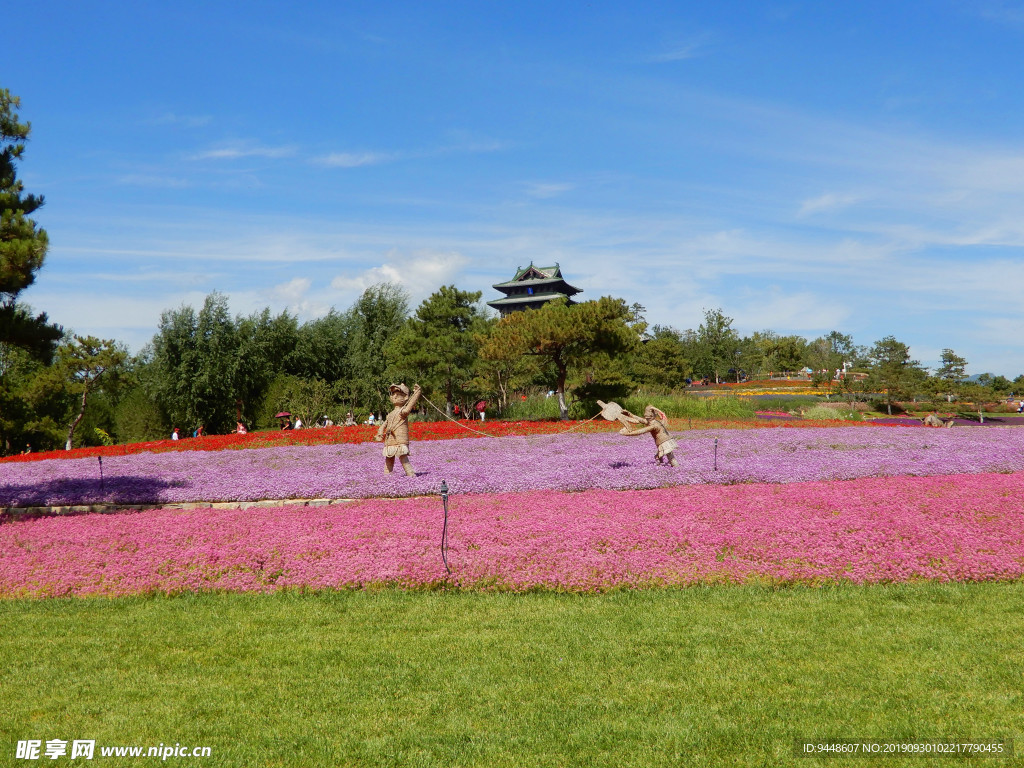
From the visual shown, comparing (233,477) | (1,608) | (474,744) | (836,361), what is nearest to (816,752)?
(474,744)

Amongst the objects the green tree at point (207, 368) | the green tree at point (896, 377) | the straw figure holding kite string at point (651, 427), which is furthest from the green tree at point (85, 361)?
the green tree at point (896, 377)

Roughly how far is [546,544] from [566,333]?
22094 millimetres

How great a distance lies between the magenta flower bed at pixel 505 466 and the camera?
15.8m

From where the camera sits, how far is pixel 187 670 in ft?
22.3

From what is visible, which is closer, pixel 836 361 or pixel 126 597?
pixel 126 597

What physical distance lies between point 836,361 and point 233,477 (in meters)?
87.1

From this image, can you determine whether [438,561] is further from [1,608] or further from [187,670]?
[1,608]

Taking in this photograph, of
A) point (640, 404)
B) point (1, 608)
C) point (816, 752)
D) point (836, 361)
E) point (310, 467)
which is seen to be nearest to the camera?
point (816, 752)

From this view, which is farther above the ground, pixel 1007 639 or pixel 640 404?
pixel 640 404

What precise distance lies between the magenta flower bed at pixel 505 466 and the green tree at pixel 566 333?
7982 millimetres

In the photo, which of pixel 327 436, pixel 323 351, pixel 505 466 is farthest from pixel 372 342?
pixel 505 466

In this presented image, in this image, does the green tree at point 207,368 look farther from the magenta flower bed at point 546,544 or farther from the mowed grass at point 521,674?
the mowed grass at point 521,674

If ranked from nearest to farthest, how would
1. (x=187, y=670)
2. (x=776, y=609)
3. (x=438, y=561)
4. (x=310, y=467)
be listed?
(x=187, y=670), (x=776, y=609), (x=438, y=561), (x=310, y=467)

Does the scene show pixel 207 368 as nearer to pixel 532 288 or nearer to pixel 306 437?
pixel 306 437
